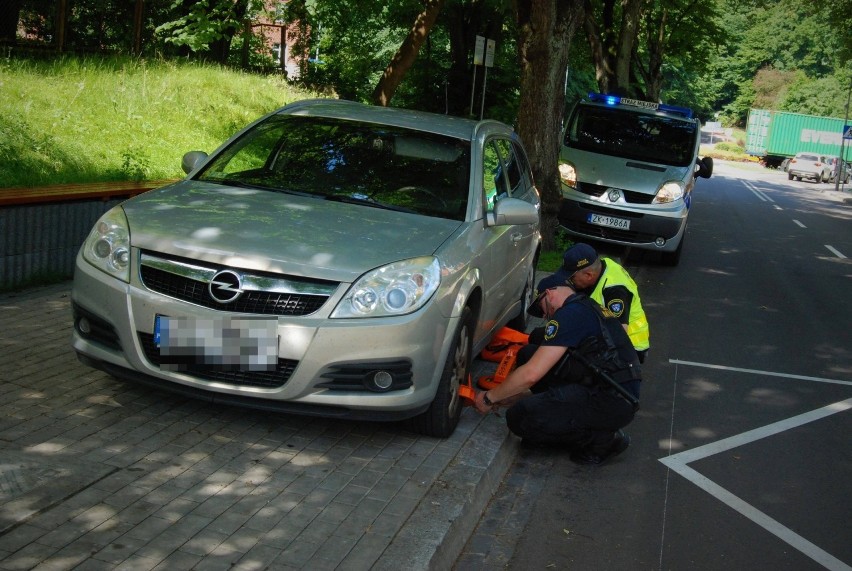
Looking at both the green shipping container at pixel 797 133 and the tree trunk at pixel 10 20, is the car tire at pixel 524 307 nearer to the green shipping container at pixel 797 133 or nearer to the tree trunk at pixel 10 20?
the tree trunk at pixel 10 20

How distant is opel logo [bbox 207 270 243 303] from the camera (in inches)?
205

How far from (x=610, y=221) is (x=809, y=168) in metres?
50.7

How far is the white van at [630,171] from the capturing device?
1440 cm

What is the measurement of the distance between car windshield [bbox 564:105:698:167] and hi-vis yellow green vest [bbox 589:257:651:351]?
887cm

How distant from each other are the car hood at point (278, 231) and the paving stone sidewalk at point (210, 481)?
3.12 ft

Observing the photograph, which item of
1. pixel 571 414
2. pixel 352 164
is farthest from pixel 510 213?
pixel 571 414

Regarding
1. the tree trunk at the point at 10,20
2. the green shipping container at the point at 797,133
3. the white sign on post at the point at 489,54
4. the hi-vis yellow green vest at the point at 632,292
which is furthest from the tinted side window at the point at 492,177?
the green shipping container at the point at 797,133

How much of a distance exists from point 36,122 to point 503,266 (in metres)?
6.92

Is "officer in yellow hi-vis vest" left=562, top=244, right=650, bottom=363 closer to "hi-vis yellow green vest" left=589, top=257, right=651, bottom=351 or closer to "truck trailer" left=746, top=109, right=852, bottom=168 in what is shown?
"hi-vis yellow green vest" left=589, top=257, right=651, bottom=351

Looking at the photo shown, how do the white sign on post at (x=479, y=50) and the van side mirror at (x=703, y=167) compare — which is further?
the white sign on post at (x=479, y=50)

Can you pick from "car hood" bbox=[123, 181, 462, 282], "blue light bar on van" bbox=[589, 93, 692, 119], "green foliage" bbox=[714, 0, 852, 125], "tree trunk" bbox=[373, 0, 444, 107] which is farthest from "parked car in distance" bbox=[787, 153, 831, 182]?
"car hood" bbox=[123, 181, 462, 282]

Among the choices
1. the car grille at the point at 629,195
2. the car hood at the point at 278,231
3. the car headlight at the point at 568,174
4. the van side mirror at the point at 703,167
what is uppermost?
the car hood at the point at 278,231

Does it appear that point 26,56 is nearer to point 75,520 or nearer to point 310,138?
point 310,138

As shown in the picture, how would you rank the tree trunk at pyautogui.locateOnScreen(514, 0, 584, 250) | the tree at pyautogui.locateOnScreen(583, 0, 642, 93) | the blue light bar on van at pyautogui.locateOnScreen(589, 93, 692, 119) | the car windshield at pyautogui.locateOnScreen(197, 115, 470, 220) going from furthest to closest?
the tree at pyautogui.locateOnScreen(583, 0, 642, 93) → the blue light bar on van at pyautogui.locateOnScreen(589, 93, 692, 119) → the tree trunk at pyautogui.locateOnScreen(514, 0, 584, 250) → the car windshield at pyautogui.locateOnScreen(197, 115, 470, 220)
